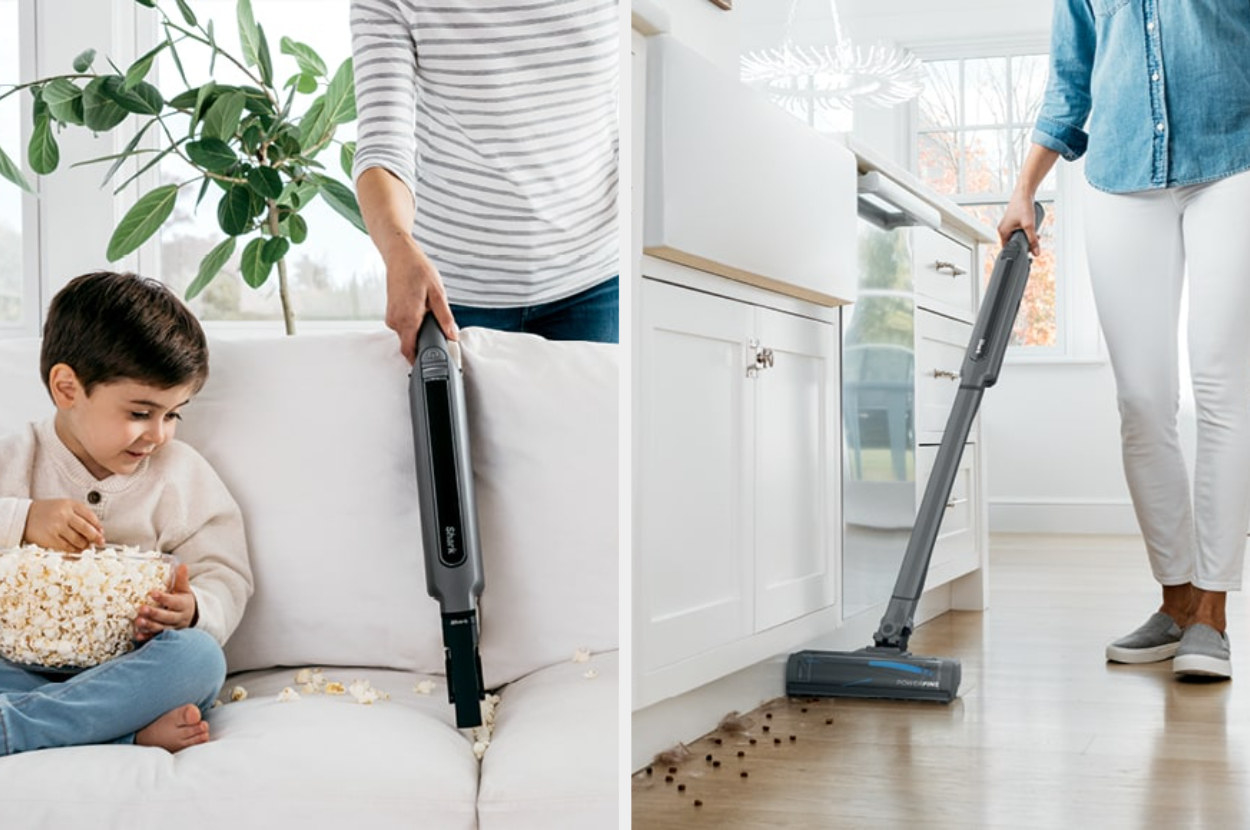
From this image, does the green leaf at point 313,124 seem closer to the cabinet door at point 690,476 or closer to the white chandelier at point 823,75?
the cabinet door at point 690,476

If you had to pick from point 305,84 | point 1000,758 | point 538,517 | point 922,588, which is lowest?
point 1000,758

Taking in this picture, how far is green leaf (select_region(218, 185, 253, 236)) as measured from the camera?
1507 millimetres

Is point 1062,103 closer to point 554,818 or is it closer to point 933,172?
point 554,818

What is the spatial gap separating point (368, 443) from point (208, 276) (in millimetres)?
584

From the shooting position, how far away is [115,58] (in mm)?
1561

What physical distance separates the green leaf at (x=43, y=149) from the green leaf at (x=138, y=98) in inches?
3.1

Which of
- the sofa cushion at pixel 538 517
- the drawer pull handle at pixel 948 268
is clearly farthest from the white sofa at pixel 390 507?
the drawer pull handle at pixel 948 268

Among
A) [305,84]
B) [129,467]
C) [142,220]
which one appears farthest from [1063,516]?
[129,467]

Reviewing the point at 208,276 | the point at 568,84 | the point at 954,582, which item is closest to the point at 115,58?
the point at 208,276

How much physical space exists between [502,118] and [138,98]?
22.9 inches

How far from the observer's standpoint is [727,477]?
1276mm

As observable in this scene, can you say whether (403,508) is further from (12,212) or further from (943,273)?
(943,273)

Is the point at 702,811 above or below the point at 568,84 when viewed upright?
below

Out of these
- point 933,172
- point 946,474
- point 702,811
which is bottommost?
point 702,811
